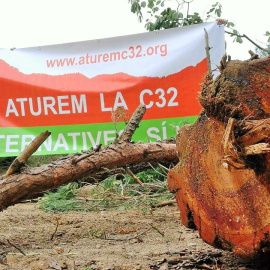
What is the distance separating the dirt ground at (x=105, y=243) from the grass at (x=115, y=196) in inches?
7.3

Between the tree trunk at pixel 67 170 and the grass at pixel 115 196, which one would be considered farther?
the grass at pixel 115 196

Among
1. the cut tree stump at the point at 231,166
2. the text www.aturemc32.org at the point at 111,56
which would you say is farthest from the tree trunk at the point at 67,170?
the text www.aturemc32.org at the point at 111,56

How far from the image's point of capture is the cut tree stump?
182 centimetres

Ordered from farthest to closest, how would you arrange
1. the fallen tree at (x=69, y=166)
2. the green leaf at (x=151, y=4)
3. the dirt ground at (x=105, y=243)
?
the green leaf at (x=151, y=4) → the fallen tree at (x=69, y=166) → the dirt ground at (x=105, y=243)

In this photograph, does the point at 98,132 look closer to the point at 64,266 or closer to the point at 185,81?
the point at 185,81

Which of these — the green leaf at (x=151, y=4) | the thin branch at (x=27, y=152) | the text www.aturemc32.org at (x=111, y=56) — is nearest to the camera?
the thin branch at (x=27, y=152)

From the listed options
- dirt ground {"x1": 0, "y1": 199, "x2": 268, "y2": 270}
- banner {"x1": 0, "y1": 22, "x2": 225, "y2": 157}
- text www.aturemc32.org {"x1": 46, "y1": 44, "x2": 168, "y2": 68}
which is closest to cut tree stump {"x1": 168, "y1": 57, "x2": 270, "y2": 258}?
dirt ground {"x1": 0, "y1": 199, "x2": 268, "y2": 270}

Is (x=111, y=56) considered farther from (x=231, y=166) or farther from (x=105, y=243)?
(x=231, y=166)

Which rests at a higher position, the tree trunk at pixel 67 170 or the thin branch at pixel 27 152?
the thin branch at pixel 27 152

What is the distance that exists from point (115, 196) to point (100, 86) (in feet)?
6.16

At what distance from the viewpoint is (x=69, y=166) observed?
330cm

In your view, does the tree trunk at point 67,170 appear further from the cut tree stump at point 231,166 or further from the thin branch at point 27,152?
the cut tree stump at point 231,166

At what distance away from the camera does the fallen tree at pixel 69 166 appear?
3.10 meters

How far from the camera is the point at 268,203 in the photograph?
1910 mm
